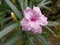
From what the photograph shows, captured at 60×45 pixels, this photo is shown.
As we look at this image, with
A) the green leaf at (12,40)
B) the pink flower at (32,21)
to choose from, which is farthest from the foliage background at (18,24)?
the pink flower at (32,21)

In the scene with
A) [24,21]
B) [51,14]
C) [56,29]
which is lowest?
[56,29]

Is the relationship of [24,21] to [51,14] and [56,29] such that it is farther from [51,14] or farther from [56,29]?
[51,14]

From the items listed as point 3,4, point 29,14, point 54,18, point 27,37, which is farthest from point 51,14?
point 29,14

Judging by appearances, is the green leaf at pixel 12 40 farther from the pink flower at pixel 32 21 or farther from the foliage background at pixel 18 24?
the pink flower at pixel 32 21

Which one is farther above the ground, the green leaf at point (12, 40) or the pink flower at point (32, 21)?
the pink flower at point (32, 21)

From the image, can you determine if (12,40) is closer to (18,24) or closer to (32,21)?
(18,24)

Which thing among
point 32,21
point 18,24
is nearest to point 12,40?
point 18,24

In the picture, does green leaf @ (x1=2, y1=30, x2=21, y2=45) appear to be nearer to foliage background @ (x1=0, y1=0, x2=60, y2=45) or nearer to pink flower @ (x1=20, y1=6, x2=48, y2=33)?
foliage background @ (x1=0, y1=0, x2=60, y2=45)

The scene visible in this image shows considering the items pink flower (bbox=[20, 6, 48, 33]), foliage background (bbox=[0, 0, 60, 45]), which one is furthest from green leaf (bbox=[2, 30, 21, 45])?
pink flower (bbox=[20, 6, 48, 33])
